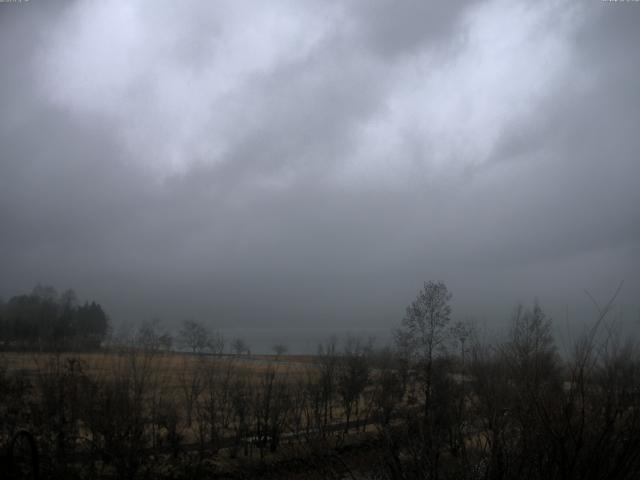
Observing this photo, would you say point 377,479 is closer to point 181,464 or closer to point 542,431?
point 542,431

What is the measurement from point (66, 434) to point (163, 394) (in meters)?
5.01

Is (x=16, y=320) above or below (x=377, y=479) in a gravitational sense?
above

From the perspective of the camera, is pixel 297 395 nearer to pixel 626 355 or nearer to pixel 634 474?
pixel 626 355

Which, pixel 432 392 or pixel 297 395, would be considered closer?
pixel 297 395

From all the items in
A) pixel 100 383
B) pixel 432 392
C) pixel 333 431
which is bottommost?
pixel 333 431

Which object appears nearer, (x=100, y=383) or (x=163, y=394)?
(x=100, y=383)

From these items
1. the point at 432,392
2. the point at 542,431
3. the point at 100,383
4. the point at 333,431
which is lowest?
the point at 333,431

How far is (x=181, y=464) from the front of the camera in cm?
1873

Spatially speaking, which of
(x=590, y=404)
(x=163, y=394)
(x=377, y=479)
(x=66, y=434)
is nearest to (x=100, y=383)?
(x=66, y=434)

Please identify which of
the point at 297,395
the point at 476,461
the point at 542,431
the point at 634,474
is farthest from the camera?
the point at 297,395

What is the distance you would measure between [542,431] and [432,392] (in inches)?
1055

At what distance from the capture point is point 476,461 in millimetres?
7398

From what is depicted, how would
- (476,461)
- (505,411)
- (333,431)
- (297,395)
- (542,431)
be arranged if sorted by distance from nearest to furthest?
1. (542,431)
2. (476,461)
3. (505,411)
4. (297,395)
5. (333,431)

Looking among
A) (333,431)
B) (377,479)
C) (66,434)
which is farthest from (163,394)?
(377,479)
